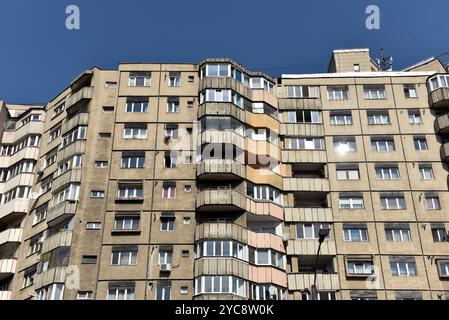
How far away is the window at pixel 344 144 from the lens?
48844mm

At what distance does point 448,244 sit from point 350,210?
7674mm

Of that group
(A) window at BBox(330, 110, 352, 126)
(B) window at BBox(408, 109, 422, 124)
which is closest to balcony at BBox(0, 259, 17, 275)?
(A) window at BBox(330, 110, 352, 126)

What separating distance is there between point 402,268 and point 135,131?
23873 millimetres

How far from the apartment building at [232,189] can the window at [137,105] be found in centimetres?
25

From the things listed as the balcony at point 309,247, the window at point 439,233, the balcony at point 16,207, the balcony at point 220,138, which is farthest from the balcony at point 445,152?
the balcony at point 16,207

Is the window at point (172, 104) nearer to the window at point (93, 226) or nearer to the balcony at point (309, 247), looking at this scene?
the window at point (93, 226)

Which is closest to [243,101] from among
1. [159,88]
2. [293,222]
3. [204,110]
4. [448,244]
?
[204,110]

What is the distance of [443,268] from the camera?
43.0 meters

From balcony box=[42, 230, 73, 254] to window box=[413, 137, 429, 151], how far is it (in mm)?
29090

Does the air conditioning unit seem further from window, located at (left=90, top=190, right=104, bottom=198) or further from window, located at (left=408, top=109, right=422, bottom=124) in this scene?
window, located at (left=408, top=109, right=422, bottom=124)

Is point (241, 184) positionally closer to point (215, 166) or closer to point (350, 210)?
point (215, 166)

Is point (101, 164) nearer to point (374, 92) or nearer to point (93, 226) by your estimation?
point (93, 226)

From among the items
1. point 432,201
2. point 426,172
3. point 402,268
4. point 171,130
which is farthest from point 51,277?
point 426,172
